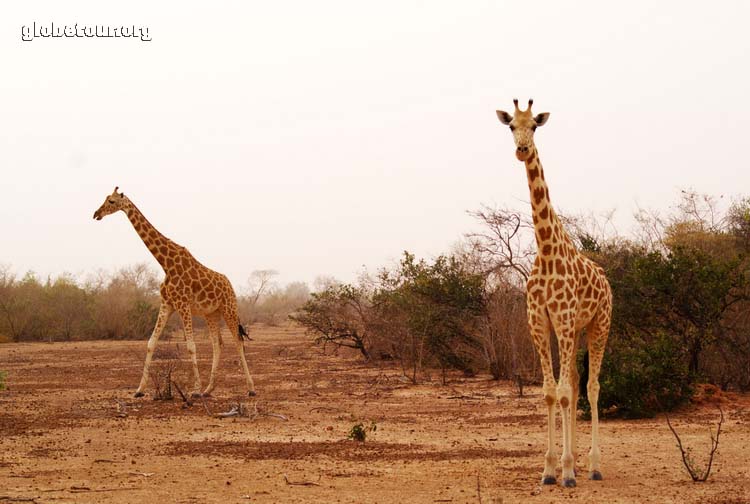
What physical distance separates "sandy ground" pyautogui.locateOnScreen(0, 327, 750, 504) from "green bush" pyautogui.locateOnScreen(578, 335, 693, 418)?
29cm

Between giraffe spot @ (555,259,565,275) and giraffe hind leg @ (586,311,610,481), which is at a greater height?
giraffe spot @ (555,259,565,275)

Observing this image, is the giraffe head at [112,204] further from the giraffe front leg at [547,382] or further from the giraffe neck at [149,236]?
the giraffe front leg at [547,382]

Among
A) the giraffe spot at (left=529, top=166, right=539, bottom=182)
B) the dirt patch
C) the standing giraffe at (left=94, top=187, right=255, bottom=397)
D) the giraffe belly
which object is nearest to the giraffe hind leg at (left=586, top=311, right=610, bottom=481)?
the dirt patch

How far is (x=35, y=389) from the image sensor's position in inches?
643

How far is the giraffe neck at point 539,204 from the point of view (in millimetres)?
8445

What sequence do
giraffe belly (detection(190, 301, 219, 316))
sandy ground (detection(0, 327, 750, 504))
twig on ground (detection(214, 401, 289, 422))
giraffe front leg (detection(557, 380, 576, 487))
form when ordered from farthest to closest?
giraffe belly (detection(190, 301, 219, 316)) < twig on ground (detection(214, 401, 289, 422)) < giraffe front leg (detection(557, 380, 576, 487)) < sandy ground (detection(0, 327, 750, 504))

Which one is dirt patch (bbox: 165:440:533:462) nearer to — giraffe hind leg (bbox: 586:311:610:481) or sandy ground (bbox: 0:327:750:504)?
sandy ground (bbox: 0:327:750:504)

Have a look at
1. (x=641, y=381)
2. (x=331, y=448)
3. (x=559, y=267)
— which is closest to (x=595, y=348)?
(x=559, y=267)

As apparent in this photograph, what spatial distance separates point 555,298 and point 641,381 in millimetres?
4735

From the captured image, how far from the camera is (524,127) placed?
332 inches

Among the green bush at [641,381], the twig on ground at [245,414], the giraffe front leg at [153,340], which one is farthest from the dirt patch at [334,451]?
the giraffe front leg at [153,340]

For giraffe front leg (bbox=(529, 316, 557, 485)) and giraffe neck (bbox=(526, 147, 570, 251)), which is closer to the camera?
giraffe front leg (bbox=(529, 316, 557, 485))

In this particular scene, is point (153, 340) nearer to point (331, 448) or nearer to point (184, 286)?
point (184, 286)

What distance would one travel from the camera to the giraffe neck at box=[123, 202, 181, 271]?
1556 centimetres
